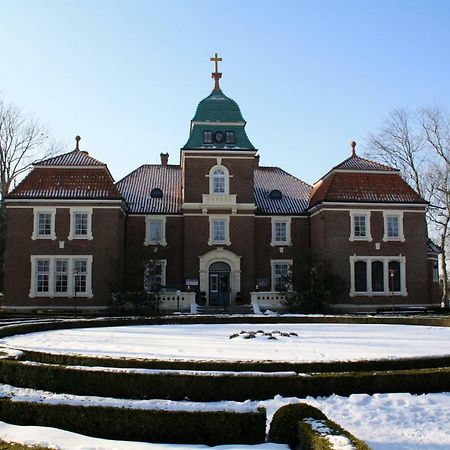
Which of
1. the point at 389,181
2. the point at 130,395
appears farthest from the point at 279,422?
the point at 389,181

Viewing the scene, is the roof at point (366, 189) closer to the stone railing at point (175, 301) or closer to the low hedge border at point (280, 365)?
the stone railing at point (175, 301)

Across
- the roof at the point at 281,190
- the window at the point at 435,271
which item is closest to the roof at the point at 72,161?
the roof at the point at 281,190

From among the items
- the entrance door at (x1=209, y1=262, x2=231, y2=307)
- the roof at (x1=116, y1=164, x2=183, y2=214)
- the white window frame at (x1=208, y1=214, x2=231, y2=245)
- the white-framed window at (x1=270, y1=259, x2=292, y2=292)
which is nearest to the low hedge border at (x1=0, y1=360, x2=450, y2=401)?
the entrance door at (x1=209, y1=262, x2=231, y2=307)

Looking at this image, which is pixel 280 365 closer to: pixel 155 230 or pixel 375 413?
pixel 375 413

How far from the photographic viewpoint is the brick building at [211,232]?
33.3m

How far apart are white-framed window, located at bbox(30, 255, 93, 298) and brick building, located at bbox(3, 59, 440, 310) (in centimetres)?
6

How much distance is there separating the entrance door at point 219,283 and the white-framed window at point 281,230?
375 cm

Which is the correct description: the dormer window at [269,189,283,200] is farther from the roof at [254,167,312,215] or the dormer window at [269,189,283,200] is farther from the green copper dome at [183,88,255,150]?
the green copper dome at [183,88,255,150]

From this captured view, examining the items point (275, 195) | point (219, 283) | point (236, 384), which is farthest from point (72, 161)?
point (236, 384)

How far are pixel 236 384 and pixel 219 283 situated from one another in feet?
81.9

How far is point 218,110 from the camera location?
36938 millimetres

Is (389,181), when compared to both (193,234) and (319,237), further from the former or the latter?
(193,234)

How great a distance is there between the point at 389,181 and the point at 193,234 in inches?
490

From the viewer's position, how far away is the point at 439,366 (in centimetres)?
1216
